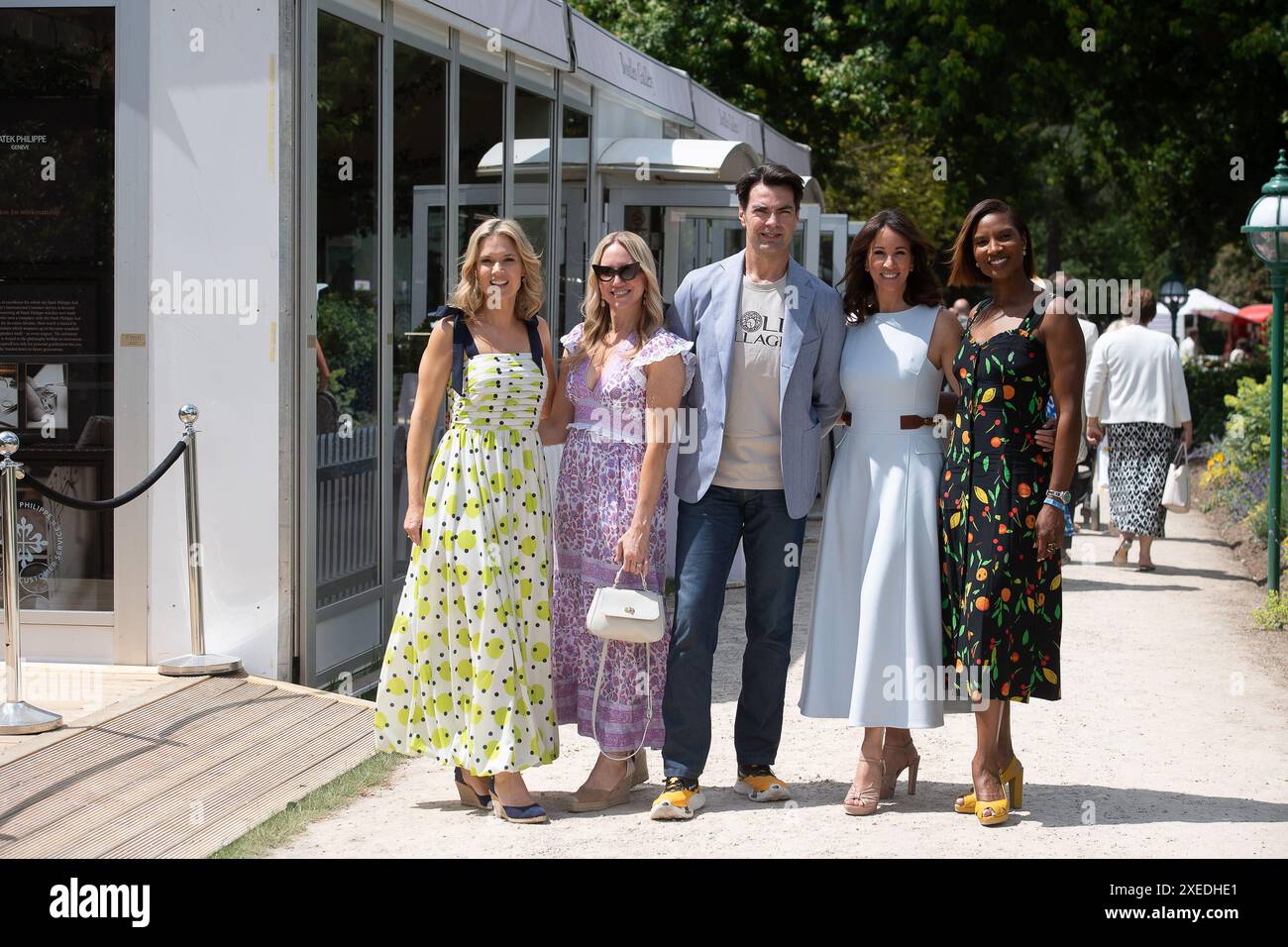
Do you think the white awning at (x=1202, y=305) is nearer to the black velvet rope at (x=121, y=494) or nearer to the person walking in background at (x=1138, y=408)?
the person walking in background at (x=1138, y=408)

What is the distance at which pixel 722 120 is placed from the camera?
48.8 feet

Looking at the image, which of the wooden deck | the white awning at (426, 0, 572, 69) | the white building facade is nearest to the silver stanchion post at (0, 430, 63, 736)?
the wooden deck

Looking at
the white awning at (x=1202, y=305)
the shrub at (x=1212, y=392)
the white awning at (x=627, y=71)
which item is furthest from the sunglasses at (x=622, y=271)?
the white awning at (x=1202, y=305)

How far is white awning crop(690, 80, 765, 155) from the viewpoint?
46.1ft

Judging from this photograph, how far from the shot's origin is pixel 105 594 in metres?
6.89

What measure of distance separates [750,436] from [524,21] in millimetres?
4362

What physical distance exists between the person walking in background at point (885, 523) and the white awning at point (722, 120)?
8.61m

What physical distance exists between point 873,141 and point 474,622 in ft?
77.1

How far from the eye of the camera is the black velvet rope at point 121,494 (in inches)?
233

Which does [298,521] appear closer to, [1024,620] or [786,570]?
[786,570]

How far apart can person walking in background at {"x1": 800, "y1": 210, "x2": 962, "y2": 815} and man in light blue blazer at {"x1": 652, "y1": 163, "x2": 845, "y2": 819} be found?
0.13 metres

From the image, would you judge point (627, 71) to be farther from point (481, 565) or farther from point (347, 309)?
point (481, 565)
